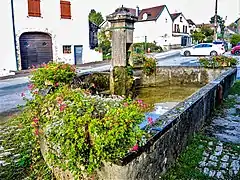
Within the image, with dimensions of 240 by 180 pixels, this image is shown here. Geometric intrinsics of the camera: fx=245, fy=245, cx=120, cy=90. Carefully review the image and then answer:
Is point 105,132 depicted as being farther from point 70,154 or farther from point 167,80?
point 167,80

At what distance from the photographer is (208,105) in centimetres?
561

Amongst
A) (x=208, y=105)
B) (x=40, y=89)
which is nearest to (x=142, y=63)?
(x=208, y=105)

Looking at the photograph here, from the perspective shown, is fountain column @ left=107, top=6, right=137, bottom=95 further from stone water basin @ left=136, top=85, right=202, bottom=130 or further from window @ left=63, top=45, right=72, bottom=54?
window @ left=63, top=45, right=72, bottom=54

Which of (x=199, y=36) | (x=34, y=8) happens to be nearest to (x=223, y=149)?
(x=34, y=8)

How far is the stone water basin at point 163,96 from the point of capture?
626 centimetres

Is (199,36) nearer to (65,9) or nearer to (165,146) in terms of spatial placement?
(65,9)

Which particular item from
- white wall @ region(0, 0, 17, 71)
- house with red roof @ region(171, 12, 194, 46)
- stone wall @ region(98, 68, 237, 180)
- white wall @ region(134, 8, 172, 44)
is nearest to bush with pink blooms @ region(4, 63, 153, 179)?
stone wall @ region(98, 68, 237, 180)

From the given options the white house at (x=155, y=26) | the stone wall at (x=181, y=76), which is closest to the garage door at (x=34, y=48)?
the stone wall at (x=181, y=76)

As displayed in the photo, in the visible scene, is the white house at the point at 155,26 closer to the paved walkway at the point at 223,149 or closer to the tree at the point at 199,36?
the tree at the point at 199,36

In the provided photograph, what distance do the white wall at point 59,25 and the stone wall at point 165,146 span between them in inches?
640

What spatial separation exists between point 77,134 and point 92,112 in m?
0.35

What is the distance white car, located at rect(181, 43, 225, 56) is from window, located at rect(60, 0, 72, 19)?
43.8 ft

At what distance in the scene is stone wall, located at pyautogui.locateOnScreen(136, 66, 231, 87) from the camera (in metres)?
9.54

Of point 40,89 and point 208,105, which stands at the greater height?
point 40,89
